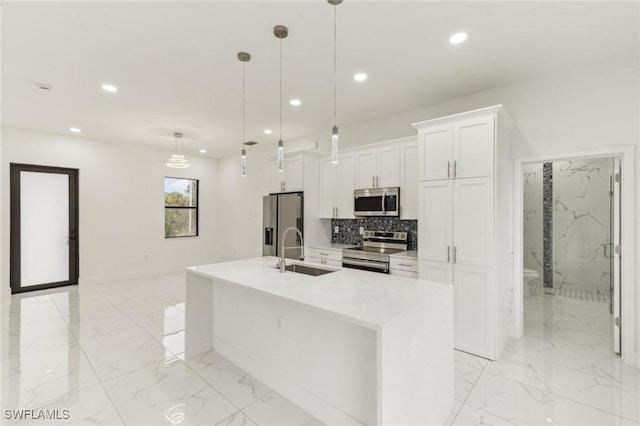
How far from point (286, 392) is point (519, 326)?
8.71ft

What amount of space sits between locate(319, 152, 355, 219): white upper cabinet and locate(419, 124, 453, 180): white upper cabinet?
1303mm

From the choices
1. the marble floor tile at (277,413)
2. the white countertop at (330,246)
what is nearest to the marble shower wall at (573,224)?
the white countertop at (330,246)

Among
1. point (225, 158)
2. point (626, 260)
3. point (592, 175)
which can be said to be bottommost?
point (626, 260)

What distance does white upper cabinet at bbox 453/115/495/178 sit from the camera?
2877 millimetres

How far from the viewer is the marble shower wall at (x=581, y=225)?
4.94 metres

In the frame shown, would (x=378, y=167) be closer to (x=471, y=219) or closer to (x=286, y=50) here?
(x=471, y=219)

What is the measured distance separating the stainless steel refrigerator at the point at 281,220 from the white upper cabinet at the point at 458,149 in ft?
6.90

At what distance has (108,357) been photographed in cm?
287

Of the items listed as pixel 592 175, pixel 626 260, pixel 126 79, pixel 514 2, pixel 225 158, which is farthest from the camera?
pixel 225 158

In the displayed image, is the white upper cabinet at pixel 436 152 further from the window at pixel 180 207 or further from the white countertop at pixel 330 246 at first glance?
the window at pixel 180 207

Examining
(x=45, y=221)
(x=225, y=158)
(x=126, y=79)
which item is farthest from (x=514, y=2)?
(x=45, y=221)

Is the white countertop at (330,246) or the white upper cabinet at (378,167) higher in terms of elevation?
the white upper cabinet at (378,167)

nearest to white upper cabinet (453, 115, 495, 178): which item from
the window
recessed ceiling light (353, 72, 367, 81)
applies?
recessed ceiling light (353, 72, 367, 81)

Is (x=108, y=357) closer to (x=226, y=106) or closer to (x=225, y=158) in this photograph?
(x=226, y=106)
